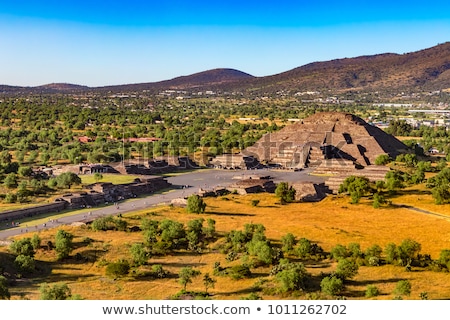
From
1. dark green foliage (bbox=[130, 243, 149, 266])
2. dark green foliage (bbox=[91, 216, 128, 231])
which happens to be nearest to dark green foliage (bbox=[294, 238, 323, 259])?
dark green foliage (bbox=[130, 243, 149, 266])

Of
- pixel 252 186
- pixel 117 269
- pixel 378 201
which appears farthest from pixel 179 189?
pixel 117 269

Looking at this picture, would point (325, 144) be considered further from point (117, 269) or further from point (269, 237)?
point (117, 269)

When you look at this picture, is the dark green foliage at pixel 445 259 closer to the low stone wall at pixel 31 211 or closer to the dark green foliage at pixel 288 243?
the dark green foliage at pixel 288 243

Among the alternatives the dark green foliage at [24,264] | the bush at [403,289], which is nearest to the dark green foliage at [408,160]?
the bush at [403,289]

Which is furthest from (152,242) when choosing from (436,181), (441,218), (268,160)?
(268,160)

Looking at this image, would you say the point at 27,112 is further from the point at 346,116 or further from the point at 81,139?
the point at 346,116

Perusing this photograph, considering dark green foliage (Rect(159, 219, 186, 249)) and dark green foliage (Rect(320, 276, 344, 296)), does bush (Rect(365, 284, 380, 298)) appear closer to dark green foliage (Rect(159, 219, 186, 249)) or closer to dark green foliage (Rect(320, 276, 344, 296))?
dark green foliage (Rect(320, 276, 344, 296))
